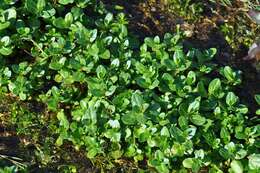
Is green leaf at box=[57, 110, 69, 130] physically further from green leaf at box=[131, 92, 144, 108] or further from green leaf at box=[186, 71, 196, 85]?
green leaf at box=[186, 71, 196, 85]

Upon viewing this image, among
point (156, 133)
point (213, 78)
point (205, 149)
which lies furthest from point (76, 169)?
point (213, 78)

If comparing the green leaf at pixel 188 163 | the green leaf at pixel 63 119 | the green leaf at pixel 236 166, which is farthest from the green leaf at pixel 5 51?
the green leaf at pixel 236 166

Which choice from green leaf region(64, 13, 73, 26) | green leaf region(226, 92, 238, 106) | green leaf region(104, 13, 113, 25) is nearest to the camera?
green leaf region(226, 92, 238, 106)

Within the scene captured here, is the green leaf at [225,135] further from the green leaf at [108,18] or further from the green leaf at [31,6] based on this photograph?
the green leaf at [31,6]

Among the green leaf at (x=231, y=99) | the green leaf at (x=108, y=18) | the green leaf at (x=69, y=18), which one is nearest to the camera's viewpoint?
the green leaf at (x=231, y=99)

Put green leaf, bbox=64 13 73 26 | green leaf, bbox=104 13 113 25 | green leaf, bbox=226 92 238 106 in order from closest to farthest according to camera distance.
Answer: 1. green leaf, bbox=226 92 238 106
2. green leaf, bbox=64 13 73 26
3. green leaf, bbox=104 13 113 25

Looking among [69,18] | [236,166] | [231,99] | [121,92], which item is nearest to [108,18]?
[69,18]

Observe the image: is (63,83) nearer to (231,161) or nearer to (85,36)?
(85,36)

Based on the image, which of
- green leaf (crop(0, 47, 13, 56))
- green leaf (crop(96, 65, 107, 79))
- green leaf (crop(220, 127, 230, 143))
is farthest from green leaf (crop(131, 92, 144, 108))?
→ green leaf (crop(0, 47, 13, 56))
